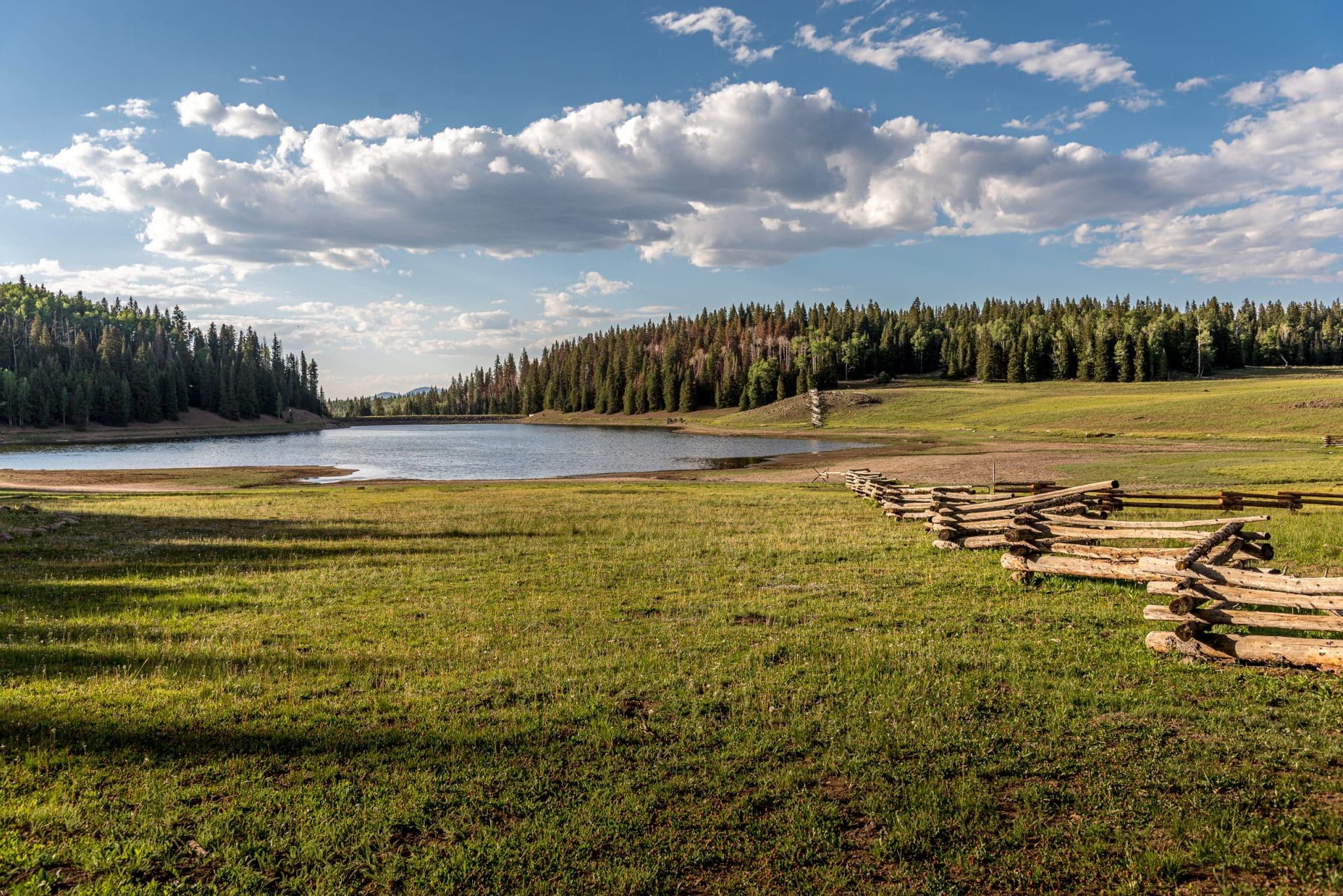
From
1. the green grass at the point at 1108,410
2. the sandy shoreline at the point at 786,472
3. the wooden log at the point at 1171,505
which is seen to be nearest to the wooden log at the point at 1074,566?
the wooden log at the point at 1171,505

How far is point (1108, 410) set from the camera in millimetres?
91312

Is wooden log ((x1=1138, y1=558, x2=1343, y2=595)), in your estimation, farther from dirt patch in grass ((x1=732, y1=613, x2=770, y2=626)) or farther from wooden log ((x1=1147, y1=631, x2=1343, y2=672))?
dirt patch in grass ((x1=732, y1=613, x2=770, y2=626))

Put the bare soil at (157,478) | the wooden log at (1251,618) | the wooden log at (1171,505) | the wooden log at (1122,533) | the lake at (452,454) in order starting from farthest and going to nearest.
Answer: the lake at (452,454) → the bare soil at (157,478) → the wooden log at (1171,505) → the wooden log at (1122,533) → the wooden log at (1251,618)

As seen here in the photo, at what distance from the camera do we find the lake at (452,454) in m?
69.7

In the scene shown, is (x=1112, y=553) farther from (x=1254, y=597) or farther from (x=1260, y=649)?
(x=1260, y=649)

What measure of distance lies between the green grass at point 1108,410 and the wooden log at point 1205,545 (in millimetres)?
65046

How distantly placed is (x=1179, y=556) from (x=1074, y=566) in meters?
2.86

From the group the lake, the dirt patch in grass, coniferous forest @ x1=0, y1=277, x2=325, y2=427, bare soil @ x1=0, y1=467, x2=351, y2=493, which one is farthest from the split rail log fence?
coniferous forest @ x1=0, y1=277, x2=325, y2=427

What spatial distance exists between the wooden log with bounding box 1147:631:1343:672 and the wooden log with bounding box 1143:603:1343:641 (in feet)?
0.66

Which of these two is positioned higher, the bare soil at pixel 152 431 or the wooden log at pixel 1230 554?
the bare soil at pixel 152 431

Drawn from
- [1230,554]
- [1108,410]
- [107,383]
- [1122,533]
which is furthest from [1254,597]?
[107,383]

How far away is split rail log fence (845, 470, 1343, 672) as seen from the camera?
33.5ft

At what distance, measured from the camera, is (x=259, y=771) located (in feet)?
25.0

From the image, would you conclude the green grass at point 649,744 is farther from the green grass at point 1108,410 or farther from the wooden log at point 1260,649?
the green grass at point 1108,410
